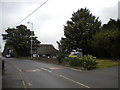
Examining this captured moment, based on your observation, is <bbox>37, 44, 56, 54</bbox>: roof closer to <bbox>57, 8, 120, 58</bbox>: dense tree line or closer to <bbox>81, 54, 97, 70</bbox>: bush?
<bbox>57, 8, 120, 58</bbox>: dense tree line

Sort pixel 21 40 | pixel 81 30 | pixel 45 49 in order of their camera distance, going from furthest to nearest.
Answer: pixel 45 49 < pixel 21 40 < pixel 81 30

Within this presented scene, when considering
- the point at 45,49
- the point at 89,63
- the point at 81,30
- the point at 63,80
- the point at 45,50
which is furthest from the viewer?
the point at 45,49

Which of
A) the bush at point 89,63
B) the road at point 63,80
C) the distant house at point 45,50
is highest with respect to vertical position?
the distant house at point 45,50

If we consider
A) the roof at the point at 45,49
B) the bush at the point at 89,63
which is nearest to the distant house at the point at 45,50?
the roof at the point at 45,49

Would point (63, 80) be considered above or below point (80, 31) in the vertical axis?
below

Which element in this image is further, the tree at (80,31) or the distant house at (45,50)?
the distant house at (45,50)

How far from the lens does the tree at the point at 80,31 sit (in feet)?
176

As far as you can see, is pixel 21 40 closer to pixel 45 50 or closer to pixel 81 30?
pixel 45 50

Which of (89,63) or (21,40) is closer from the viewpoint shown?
(89,63)

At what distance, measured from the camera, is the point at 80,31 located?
54406mm

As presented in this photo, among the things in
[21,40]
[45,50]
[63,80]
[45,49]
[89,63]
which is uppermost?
[21,40]

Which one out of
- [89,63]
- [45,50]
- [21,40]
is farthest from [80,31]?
[45,50]

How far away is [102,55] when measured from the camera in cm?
4594

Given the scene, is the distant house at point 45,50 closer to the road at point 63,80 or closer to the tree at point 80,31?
the tree at point 80,31
